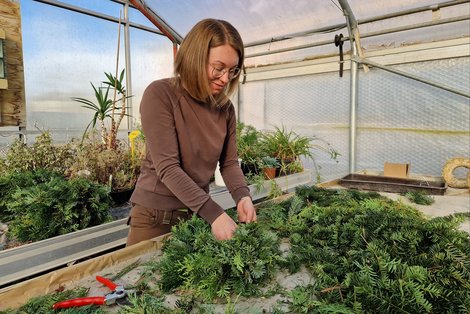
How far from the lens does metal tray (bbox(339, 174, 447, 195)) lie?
2.35 metres

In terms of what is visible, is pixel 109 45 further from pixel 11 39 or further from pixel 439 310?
pixel 439 310

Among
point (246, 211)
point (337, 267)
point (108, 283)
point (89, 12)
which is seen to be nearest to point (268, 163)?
point (246, 211)

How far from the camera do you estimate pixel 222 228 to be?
105 centimetres

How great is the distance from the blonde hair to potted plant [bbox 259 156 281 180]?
142cm

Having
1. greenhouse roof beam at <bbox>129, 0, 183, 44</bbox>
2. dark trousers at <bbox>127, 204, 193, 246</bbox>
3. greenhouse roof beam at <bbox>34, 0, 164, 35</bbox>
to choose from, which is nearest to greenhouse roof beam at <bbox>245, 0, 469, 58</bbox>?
greenhouse roof beam at <bbox>129, 0, 183, 44</bbox>

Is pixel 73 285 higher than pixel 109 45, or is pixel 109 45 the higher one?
pixel 109 45

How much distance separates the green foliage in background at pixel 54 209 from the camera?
5.49 feet

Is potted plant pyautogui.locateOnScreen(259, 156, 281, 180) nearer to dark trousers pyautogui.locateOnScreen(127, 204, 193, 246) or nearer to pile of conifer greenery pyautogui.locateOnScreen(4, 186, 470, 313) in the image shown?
dark trousers pyautogui.locateOnScreen(127, 204, 193, 246)

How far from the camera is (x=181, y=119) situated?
4.35 ft

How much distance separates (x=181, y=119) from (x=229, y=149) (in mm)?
350

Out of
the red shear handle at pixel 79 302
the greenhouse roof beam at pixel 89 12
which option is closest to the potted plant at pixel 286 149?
the red shear handle at pixel 79 302

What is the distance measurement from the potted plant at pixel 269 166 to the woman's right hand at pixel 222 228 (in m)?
1.57

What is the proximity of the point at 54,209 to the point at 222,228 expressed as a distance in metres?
1.18

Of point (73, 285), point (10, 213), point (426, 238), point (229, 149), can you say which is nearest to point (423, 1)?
point (229, 149)
